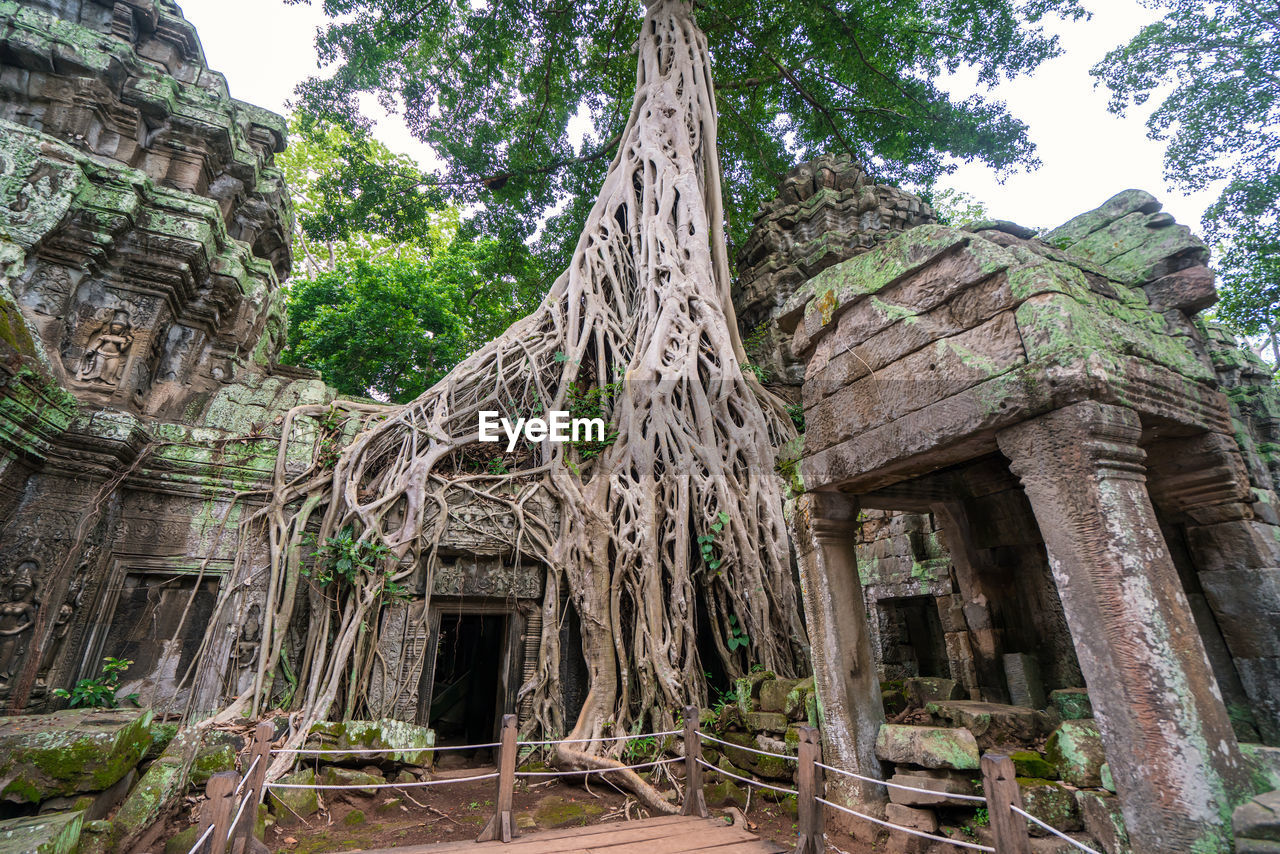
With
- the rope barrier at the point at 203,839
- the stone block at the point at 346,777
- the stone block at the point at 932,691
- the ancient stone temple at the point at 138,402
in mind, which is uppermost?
the ancient stone temple at the point at 138,402

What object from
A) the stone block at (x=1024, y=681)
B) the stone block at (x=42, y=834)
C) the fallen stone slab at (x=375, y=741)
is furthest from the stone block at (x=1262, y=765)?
the fallen stone slab at (x=375, y=741)

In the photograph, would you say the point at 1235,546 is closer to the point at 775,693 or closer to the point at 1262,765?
the point at 1262,765

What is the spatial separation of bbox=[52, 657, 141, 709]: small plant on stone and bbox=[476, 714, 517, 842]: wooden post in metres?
3.39

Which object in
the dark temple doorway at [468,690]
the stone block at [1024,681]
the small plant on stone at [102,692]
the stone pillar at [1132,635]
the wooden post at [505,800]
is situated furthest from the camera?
the dark temple doorway at [468,690]

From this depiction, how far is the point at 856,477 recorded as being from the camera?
2904 mm

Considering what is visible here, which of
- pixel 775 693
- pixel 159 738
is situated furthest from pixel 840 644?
pixel 159 738

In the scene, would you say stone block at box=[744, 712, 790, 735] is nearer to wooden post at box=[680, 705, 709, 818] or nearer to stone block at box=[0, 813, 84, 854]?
wooden post at box=[680, 705, 709, 818]

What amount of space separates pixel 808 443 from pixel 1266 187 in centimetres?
979

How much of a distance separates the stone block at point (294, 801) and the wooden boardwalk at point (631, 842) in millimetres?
1051

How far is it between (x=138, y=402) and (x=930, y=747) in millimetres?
6811

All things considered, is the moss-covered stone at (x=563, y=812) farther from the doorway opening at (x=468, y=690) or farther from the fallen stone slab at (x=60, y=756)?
the doorway opening at (x=468, y=690)

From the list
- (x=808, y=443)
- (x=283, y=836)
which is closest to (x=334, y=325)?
(x=283, y=836)

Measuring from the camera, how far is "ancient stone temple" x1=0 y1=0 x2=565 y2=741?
434 centimetres

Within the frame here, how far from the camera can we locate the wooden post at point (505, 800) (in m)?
2.92
